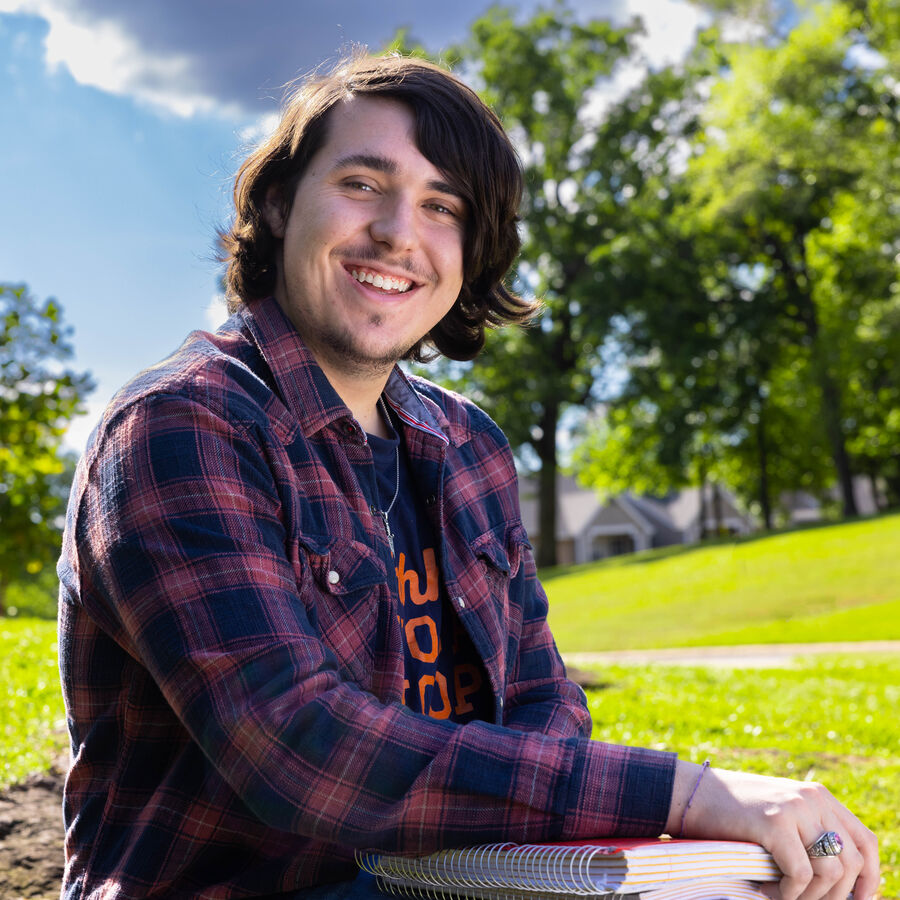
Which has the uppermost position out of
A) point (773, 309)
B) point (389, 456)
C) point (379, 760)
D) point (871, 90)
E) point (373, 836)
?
point (871, 90)

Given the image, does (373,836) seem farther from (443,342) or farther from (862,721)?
(862,721)

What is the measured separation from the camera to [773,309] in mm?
31297

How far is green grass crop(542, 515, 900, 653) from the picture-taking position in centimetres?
1463

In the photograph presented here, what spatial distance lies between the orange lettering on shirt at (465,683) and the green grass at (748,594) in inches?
486

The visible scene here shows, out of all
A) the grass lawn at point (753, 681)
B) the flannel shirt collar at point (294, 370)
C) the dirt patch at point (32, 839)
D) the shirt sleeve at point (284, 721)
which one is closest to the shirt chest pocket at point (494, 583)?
the flannel shirt collar at point (294, 370)

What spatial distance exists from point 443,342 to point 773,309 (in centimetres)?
3028

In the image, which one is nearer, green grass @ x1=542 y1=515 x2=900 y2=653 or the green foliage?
green grass @ x1=542 y1=515 x2=900 y2=653

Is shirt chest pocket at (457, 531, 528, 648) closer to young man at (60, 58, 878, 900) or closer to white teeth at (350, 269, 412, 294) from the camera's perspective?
young man at (60, 58, 878, 900)

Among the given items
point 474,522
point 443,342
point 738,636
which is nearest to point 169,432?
point 474,522

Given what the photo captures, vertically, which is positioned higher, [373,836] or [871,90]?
[871,90]

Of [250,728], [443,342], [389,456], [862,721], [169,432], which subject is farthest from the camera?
[862,721]

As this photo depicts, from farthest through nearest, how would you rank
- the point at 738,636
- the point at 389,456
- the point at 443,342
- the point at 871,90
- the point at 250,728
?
the point at 871,90 → the point at 738,636 → the point at 443,342 → the point at 389,456 → the point at 250,728

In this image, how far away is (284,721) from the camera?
1.54m

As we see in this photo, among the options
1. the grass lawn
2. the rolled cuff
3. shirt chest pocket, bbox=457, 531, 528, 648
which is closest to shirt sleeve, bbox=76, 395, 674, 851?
the rolled cuff
